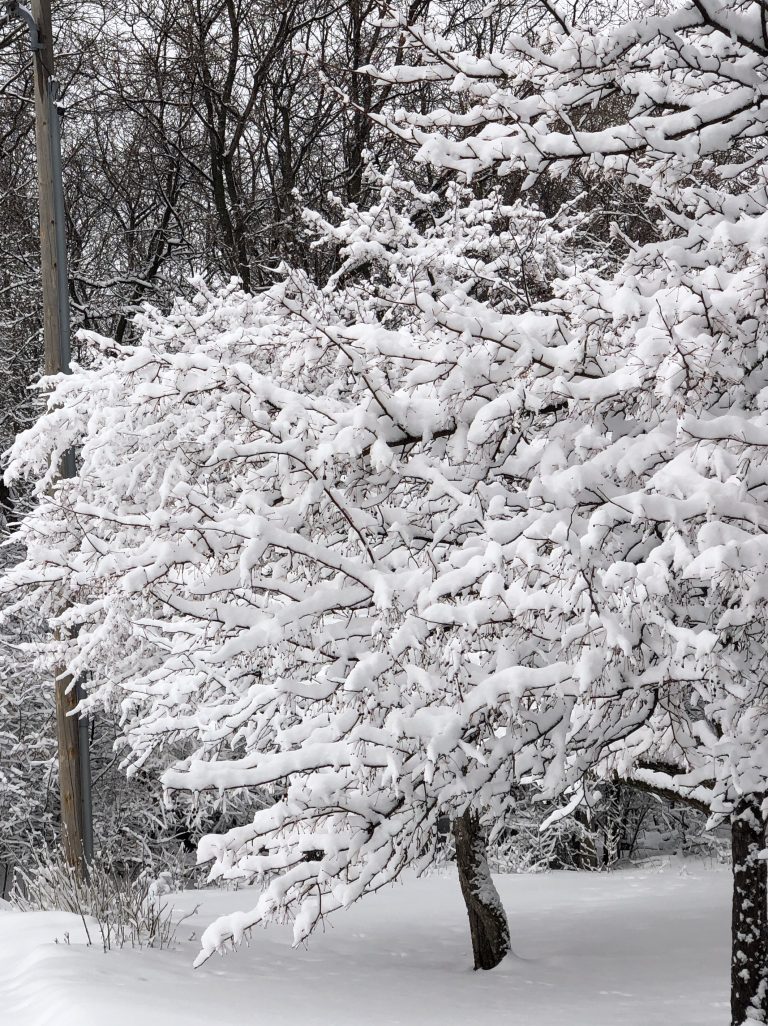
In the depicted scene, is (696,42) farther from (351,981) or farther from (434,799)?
(351,981)

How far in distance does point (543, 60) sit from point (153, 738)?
4720 mm

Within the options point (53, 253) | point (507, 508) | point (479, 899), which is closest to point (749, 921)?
point (507, 508)

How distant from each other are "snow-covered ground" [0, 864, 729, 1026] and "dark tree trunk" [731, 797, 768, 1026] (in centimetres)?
68

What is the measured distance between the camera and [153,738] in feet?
22.8

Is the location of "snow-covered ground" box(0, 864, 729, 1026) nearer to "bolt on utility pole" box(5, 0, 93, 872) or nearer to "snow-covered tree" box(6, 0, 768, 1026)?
"bolt on utility pole" box(5, 0, 93, 872)

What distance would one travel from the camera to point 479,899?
7.01 metres

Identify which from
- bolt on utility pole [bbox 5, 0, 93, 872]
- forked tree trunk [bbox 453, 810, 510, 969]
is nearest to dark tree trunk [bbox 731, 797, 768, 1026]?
forked tree trunk [bbox 453, 810, 510, 969]

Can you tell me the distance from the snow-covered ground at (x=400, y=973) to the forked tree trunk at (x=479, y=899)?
12 centimetres

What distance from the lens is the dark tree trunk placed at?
4.80m

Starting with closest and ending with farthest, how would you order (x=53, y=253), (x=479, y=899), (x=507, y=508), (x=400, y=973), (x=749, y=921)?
(x=507, y=508), (x=749, y=921), (x=400, y=973), (x=479, y=899), (x=53, y=253)

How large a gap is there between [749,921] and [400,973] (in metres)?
2.40

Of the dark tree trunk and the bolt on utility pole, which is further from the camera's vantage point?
the bolt on utility pole

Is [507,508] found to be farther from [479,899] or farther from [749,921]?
[479,899]

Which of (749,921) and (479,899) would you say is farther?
(479,899)
